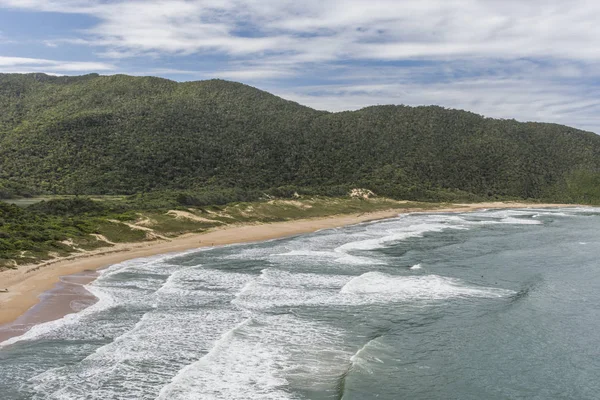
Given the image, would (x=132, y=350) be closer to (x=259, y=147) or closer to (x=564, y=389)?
(x=564, y=389)

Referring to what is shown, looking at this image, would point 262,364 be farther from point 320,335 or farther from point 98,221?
point 98,221

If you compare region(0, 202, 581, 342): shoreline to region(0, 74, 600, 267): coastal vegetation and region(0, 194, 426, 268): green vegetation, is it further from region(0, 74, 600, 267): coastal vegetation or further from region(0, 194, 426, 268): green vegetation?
region(0, 74, 600, 267): coastal vegetation

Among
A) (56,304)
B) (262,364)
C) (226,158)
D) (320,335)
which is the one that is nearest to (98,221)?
(56,304)

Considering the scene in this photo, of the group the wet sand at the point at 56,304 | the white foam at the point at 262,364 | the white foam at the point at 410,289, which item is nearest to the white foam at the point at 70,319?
the wet sand at the point at 56,304

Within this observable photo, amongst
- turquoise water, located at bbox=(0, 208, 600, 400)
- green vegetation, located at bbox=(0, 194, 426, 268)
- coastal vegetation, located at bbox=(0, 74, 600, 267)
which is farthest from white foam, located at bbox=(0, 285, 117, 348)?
coastal vegetation, located at bbox=(0, 74, 600, 267)

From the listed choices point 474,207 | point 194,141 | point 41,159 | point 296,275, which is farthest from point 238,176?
point 296,275

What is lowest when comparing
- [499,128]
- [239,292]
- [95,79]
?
[239,292]
